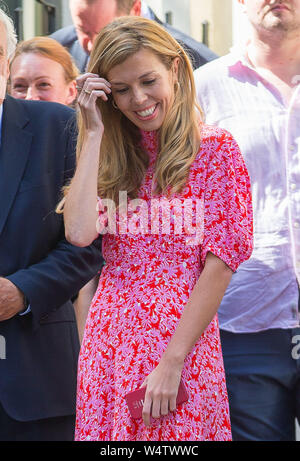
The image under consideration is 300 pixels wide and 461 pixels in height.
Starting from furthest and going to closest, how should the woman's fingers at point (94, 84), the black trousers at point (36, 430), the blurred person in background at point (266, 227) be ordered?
the blurred person in background at point (266, 227)
the black trousers at point (36, 430)
the woman's fingers at point (94, 84)

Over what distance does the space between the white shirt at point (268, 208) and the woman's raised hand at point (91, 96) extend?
2.46 ft

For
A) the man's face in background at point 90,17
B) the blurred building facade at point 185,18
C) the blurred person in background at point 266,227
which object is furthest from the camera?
the man's face in background at point 90,17

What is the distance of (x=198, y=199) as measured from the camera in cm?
229

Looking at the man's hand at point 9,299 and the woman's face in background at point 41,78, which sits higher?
the woman's face in background at point 41,78

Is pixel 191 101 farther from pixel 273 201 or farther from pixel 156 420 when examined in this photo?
pixel 156 420

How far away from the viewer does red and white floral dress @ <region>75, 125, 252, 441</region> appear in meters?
2.20

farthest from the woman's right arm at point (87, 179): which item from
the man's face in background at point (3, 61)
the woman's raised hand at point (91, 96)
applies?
the man's face in background at point (3, 61)

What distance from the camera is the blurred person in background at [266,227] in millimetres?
2850

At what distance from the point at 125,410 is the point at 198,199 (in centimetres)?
60

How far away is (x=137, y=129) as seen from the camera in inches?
99.3

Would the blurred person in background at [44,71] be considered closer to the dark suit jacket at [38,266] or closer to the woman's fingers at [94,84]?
the dark suit jacket at [38,266]

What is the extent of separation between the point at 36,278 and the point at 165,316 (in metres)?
0.47

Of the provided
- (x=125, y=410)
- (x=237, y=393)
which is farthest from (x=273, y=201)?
(x=125, y=410)

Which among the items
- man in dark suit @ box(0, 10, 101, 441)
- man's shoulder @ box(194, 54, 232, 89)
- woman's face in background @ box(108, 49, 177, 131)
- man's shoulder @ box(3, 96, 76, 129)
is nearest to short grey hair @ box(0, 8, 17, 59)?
man in dark suit @ box(0, 10, 101, 441)
